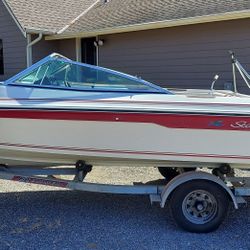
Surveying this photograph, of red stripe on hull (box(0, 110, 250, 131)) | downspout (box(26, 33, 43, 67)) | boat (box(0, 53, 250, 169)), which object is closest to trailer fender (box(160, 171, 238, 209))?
boat (box(0, 53, 250, 169))

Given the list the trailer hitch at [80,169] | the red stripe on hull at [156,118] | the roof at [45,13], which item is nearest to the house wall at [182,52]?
the roof at [45,13]

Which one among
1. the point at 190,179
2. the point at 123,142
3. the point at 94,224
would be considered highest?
the point at 123,142

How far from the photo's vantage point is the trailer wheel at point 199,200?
457cm

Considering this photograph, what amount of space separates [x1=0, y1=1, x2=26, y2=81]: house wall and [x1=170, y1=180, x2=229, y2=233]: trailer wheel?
388 inches

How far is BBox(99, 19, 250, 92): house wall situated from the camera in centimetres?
991

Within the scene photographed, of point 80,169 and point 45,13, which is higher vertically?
point 45,13

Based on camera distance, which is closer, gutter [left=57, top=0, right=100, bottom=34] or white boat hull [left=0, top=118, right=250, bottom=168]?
white boat hull [left=0, top=118, right=250, bottom=168]

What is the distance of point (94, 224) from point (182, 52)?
6.87m

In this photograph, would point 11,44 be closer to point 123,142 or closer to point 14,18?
point 14,18

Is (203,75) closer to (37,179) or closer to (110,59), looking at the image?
(110,59)

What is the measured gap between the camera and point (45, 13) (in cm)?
1362

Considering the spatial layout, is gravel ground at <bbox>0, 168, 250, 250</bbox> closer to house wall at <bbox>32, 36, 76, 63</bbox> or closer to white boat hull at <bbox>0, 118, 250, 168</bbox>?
white boat hull at <bbox>0, 118, 250, 168</bbox>

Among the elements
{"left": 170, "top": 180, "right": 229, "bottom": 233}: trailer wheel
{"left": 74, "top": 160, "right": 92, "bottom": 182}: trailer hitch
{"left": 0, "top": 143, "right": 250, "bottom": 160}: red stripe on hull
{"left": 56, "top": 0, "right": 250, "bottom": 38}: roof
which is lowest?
{"left": 170, "top": 180, "right": 229, "bottom": 233}: trailer wheel

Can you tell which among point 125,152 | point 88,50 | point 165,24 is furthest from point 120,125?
point 88,50
